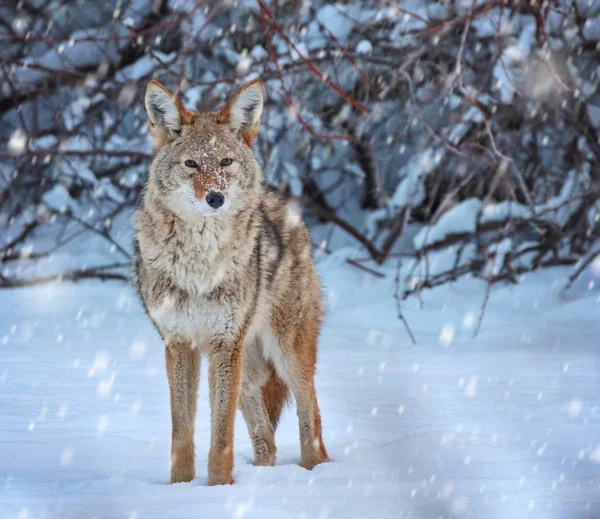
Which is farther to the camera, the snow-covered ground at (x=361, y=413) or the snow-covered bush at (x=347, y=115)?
the snow-covered bush at (x=347, y=115)

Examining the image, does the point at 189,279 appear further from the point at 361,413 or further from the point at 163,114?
the point at 361,413

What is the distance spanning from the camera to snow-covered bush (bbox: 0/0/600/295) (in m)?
7.16

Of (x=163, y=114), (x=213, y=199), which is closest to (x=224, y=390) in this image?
(x=213, y=199)

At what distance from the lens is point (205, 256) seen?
12.5 feet

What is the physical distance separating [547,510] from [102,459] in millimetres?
2047

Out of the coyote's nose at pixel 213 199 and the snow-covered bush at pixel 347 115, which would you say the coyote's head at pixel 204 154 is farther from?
the snow-covered bush at pixel 347 115

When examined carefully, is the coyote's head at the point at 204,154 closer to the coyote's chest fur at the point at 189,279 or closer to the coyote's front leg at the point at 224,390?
the coyote's chest fur at the point at 189,279

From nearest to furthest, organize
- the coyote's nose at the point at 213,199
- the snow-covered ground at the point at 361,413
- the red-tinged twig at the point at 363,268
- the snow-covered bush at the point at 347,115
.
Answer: the snow-covered ground at the point at 361,413
the coyote's nose at the point at 213,199
the snow-covered bush at the point at 347,115
the red-tinged twig at the point at 363,268

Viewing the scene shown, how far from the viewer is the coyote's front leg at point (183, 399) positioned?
3.80 m

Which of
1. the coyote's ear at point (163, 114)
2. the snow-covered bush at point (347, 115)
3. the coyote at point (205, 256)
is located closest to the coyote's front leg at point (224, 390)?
the coyote at point (205, 256)

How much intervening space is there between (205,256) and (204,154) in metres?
0.47

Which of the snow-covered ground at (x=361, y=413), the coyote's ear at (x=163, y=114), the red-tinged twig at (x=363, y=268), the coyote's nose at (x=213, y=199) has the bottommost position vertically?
the snow-covered ground at (x=361, y=413)

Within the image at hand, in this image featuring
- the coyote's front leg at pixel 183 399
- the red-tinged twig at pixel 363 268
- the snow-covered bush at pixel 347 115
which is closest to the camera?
the coyote's front leg at pixel 183 399

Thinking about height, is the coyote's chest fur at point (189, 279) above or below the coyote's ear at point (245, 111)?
below
